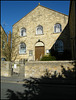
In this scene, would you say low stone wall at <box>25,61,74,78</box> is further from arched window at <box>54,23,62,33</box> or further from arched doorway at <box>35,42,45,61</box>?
arched window at <box>54,23,62,33</box>

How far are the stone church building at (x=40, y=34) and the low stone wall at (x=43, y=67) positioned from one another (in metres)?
7.07

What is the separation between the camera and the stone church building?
17473 millimetres

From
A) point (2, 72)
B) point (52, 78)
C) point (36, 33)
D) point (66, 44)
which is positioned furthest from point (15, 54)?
point (52, 78)

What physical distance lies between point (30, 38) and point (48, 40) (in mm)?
4065

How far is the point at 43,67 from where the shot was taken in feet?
30.7

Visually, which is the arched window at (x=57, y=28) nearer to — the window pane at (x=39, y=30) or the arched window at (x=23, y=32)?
the window pane at (x=39, y=30)

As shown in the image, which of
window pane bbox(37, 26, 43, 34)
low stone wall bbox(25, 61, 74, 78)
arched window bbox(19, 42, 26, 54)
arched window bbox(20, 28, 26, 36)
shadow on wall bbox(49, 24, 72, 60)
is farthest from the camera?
arched window bbox(20, 28, 26, 36)

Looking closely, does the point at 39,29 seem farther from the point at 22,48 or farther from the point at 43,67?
the point at 43,67

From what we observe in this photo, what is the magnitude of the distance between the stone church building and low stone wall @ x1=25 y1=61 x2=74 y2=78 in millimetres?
7073

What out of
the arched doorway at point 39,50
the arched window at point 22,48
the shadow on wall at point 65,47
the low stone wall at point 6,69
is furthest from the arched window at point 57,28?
the low stone wall at point 6,69

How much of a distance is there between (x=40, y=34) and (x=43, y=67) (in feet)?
35.1

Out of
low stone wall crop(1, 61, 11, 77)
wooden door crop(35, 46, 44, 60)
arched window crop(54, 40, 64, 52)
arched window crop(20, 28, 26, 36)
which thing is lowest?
low stone wall crop(1, 61, 11, 77)

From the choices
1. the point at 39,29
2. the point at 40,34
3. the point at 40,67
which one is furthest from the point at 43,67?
the point at 39,29

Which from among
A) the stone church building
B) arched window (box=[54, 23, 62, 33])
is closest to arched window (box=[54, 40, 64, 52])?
the stone church building
